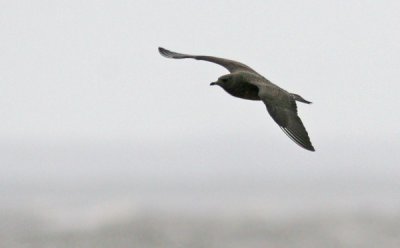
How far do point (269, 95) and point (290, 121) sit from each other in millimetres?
545

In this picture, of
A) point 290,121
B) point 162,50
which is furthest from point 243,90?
point 162,50

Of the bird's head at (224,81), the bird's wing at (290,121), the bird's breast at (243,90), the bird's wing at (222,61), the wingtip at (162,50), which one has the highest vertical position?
the wingtip at (162,50)

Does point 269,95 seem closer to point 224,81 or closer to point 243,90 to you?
point 243,90

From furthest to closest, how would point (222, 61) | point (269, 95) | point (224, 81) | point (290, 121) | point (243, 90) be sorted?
point (222, 61), point (224, 81), point (243, 90), point (269, 95), point (290, 121)

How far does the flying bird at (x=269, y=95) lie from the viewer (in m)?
19.6

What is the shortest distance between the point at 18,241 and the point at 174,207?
16.4 meters

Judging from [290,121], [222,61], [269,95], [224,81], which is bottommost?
[290,121]

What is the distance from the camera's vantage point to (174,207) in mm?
57781

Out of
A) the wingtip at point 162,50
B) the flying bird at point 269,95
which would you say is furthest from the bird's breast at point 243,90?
the wingtip at point 162,50

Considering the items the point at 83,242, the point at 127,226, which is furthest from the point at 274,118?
the point at 127,226

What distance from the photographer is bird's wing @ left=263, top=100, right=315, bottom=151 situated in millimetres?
19453

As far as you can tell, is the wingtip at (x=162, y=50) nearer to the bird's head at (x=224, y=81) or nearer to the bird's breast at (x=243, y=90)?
the bird's head at (x=224, y=81)

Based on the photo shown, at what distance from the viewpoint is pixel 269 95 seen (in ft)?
65.9

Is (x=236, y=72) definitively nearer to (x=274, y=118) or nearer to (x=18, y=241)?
(x=274, y=118)
